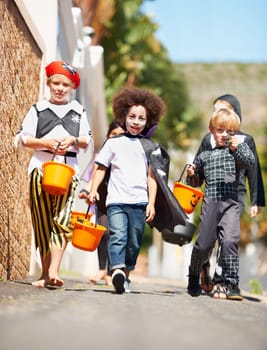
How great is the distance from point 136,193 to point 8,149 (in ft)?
3.62

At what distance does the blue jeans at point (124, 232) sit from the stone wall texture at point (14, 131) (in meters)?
0.82

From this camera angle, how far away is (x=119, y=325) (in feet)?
11.8

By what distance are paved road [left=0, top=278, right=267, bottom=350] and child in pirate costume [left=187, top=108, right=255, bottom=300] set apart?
82.7 inches

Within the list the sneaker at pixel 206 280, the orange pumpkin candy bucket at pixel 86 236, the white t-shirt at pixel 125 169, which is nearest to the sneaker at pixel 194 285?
the sneaker at pixel 206 280

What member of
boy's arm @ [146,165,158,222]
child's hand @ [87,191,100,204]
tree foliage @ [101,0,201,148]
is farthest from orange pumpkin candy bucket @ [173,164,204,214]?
tree foliage @ [101,0,201,148]

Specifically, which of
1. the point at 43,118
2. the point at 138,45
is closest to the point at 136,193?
the point at 43,118

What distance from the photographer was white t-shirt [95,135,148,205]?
253 inches

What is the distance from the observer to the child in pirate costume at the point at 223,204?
7164 millimetres

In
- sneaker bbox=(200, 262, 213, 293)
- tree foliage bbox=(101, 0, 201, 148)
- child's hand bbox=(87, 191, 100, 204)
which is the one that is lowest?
sneaker bbox=(200, 262, 213, 293)

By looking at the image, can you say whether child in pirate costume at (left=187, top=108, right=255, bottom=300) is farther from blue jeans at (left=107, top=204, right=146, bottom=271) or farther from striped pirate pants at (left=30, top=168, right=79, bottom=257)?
striped pirate pants at (left=30, top=168, right=79, bottom=257)

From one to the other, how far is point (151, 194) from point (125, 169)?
272 mm

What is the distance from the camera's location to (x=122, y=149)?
6.55 m

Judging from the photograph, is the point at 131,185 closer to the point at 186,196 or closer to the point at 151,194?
the point at 151,194

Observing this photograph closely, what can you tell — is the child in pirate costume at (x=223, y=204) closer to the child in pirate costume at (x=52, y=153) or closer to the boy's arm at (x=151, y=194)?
the boy's arm at (x=151, y=194)
